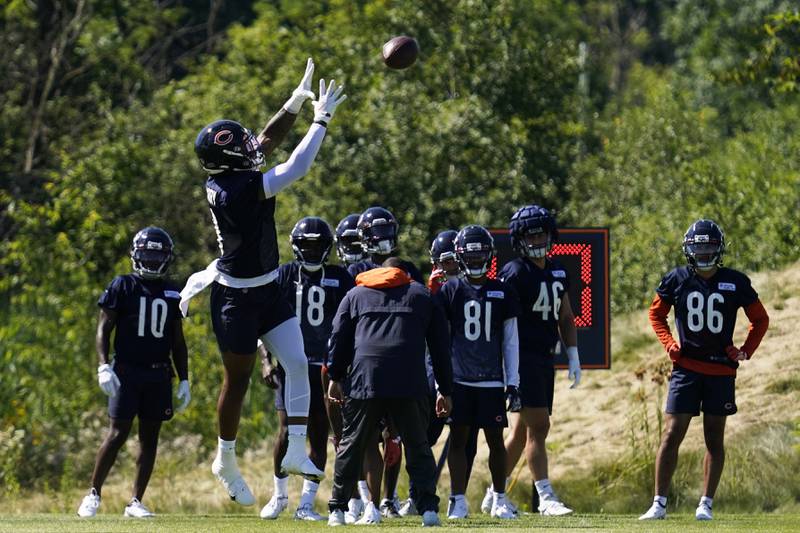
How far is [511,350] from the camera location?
445 inches

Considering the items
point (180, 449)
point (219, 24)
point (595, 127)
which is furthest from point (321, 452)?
point (219, 24)

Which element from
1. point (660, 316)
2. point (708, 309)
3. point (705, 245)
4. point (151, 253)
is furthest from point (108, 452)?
point (705, 245)

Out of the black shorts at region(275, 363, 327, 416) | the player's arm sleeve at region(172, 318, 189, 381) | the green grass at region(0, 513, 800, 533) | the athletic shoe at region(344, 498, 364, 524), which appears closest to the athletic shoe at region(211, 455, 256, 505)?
the green grass at region(0, 513, 800, 533)

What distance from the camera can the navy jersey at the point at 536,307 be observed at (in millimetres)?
11922

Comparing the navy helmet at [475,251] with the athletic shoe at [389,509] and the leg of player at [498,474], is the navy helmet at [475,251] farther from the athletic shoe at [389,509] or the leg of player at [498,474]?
the athletic shoe at [389,509]

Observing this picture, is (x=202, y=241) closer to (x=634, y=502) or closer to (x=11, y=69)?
(x=11, y=69)

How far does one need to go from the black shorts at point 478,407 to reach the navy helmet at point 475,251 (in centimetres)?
85

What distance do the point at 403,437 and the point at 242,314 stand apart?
1310 millimetres

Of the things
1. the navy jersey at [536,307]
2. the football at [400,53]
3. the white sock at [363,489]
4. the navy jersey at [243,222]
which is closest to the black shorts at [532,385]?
the navy jersey at [536,307]

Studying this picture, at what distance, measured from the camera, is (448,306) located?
11422 millimetres

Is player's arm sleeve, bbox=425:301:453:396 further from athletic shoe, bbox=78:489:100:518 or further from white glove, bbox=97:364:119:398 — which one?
athletic shoe, bbox=78:489:100:518

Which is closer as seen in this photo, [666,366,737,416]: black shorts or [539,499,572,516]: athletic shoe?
[666,366,737,416]: black shorts

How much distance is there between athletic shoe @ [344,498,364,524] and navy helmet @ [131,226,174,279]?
103 inches

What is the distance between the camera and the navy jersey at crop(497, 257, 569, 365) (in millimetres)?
11922
